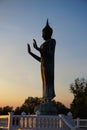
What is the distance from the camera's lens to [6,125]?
1574cm

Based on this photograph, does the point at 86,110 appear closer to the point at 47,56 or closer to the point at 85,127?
the point at 85,127

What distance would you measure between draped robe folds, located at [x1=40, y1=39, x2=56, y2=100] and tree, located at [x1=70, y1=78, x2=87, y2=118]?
55.8ft

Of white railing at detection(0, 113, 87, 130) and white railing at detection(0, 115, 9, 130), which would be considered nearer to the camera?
white railing at detection(0, 113, 87, 130)

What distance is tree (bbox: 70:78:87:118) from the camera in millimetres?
34281

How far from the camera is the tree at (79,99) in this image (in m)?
34.3

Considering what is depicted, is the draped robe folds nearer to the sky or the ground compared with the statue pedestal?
nearer to the sky

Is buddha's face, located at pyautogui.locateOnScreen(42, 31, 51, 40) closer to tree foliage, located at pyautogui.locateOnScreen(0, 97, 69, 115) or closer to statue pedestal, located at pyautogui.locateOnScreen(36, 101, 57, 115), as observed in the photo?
statue pedestal, located at pyautogui.locateOnScreen(36, 101, 57, 115)

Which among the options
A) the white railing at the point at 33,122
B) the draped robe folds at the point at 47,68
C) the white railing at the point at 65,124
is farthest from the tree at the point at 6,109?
the white railing at the point at 65,124

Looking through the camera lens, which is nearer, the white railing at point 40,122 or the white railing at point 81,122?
the white railing at point 40,122

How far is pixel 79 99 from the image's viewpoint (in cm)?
3675

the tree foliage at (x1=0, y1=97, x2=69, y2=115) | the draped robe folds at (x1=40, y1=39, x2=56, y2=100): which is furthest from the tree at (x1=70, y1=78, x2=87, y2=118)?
the draped robe folds at (x1=40, y1=39, x2=56, y2=100)

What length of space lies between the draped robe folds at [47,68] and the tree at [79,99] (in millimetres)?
17011

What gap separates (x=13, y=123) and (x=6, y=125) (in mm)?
875

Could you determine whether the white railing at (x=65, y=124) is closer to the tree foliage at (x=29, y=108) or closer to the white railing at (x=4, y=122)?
the white railing at (x=4, y=122)
